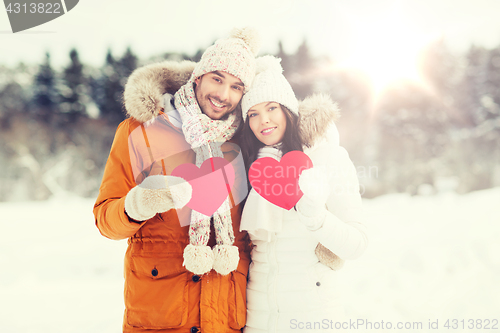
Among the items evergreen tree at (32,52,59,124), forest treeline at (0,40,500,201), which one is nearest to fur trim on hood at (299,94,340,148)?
forest treeline at (0,40,500,201)

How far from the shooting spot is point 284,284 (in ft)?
4.99

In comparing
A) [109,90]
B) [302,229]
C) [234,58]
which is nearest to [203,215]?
[302,229]

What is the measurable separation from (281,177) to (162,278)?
74 cm

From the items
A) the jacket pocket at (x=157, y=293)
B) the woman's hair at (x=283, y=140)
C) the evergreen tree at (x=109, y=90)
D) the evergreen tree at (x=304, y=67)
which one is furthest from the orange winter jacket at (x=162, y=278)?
the evergreen tree at (x=109, y=90)

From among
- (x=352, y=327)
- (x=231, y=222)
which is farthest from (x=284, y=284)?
(x=352, y=327)

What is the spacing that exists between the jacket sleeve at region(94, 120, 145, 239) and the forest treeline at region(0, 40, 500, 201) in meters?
8.93

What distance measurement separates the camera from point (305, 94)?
10.0 metres

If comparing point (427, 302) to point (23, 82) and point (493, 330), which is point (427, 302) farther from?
point (23, 82)

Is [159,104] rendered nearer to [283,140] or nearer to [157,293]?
[283,140]

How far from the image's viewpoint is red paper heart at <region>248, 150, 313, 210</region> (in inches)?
57.6

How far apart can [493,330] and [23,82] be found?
14.3 meters

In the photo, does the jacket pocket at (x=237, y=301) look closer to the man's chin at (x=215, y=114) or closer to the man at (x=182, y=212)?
the man at (x=182, y=212)

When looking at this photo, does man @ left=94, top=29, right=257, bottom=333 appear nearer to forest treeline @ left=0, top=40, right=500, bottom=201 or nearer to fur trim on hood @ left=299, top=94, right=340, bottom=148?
fur trim on hood @ left=299, top=94, right=340, bottom=148

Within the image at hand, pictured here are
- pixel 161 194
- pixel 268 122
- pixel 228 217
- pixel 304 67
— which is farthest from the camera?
pixel 304 67
